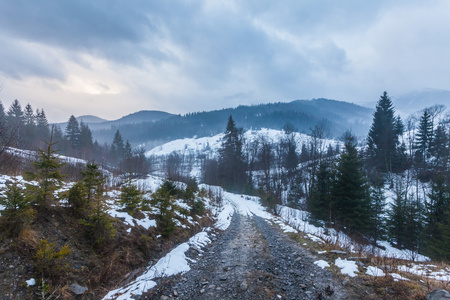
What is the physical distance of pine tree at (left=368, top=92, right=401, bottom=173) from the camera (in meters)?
37.6

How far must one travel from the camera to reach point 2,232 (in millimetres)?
4086

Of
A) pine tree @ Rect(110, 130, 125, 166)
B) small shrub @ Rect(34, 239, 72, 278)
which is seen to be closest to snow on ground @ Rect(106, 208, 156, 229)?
small shrub @ Rect(34, 239, 72, 278)

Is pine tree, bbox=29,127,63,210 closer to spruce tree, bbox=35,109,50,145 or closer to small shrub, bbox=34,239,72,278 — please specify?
small shrub, bbox=34,239,72,278

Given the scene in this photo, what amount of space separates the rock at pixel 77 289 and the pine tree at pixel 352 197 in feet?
63.2

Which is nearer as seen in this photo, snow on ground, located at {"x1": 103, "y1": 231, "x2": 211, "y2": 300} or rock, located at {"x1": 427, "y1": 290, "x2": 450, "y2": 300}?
rock, located at {"x1": 427, "y1": 290, "x2": 450, "y2": 300}

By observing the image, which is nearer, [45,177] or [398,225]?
[45,177]

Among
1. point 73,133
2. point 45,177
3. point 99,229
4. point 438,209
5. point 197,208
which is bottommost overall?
point 438,209

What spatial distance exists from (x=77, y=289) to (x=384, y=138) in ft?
169

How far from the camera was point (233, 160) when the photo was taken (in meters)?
45.3

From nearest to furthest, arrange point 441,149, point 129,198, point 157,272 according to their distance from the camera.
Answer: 1. point 157,272
2. point 129,198
3. point 441,149

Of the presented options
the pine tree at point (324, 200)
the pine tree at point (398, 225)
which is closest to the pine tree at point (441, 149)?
the pine tree at point (398, 225)

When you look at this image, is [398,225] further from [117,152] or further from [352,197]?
[117,152]

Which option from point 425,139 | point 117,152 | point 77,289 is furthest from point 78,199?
point 117,152

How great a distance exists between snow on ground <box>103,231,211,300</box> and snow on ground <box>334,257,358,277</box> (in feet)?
14.8
